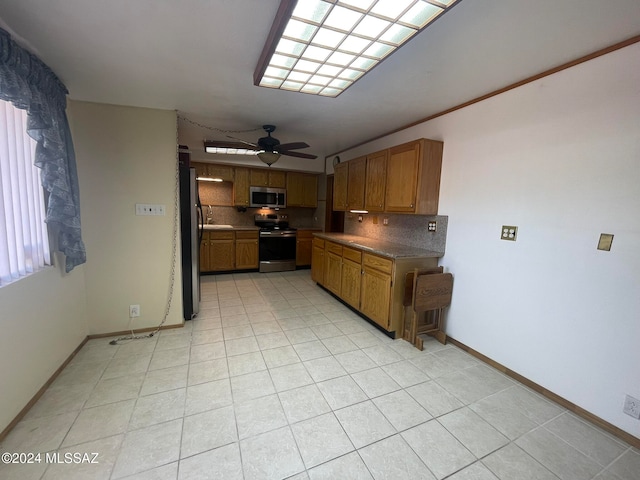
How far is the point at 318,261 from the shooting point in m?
4.36

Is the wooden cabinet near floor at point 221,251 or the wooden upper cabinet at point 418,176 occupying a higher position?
the wooden upper cabinet at point 418,176

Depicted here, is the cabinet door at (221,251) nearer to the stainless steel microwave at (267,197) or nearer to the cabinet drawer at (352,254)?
the stainless steel microwave at (267,197)

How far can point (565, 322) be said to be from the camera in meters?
1.83

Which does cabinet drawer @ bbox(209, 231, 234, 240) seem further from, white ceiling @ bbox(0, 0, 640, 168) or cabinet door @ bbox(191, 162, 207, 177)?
white ceiling @ bbox(0, 0, 640, 168)

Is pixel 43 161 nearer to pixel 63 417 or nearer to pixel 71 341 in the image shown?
pixel 71 341

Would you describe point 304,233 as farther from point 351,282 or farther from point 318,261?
point 351,282

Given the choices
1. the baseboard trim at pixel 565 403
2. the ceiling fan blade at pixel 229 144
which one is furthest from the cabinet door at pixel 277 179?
the baseboard trim at pixel 565 403

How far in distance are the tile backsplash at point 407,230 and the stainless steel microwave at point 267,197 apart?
1.79 m

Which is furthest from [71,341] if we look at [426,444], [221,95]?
[426,444]

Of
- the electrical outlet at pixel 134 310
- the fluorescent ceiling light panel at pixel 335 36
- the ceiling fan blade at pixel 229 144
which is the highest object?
the fluorescent ceiling light panel at pixel 335 36

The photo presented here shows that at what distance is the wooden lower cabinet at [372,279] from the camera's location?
267 cm

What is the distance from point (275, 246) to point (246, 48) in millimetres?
3948

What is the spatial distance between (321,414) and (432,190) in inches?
90.9

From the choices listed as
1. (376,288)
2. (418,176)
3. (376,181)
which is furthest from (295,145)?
(376,288)
